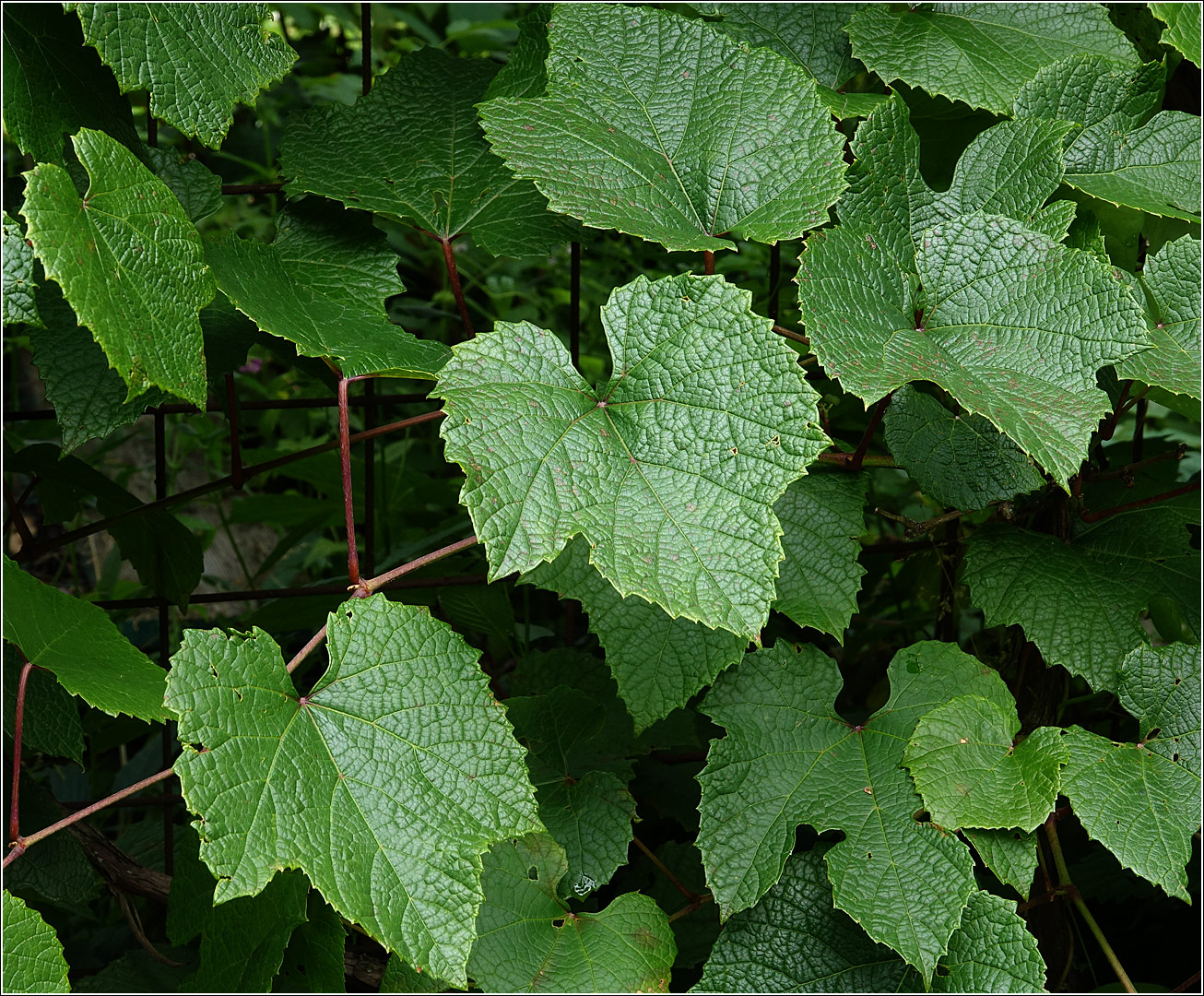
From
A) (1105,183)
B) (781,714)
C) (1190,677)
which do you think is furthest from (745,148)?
(1190,677)

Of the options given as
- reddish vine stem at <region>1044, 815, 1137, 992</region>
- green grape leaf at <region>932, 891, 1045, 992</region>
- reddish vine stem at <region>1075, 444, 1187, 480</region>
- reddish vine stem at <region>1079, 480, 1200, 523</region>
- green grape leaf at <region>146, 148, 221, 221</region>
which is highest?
green grape leaf at <region>146, 148, 221, 221</region>

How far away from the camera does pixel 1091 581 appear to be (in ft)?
4.43

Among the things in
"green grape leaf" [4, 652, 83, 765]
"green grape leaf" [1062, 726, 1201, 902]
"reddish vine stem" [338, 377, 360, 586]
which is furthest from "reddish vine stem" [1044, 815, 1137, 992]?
"green grape leaf" [4, 652, 83, 765]

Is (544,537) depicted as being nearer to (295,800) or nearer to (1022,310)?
(295,800)

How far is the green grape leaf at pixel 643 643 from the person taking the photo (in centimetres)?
119

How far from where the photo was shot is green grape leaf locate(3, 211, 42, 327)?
0.92 metres

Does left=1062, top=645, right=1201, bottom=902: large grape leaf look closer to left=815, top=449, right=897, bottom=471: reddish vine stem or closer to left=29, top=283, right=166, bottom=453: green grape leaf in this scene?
left=815, top=449, right=897, bottom=471: reddish vine stem

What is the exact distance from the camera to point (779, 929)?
1263 millimetres

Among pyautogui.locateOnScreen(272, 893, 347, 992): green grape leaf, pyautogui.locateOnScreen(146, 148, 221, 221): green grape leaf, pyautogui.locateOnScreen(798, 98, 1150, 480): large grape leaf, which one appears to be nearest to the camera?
pyautogui.locateOnScreen(798, 98, 1150, 480): large grape leaf

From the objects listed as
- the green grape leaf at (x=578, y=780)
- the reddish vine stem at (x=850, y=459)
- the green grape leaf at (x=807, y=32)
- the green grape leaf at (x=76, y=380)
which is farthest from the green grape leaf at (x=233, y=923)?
the green grape leaf at (x=807, y=32)

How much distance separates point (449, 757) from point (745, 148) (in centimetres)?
74

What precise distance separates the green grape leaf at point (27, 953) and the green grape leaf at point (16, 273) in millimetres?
530

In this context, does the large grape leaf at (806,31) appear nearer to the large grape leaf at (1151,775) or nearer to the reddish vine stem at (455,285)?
the reddish vine stem at (455,285)

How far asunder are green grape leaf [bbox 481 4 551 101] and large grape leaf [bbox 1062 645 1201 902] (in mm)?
1010
